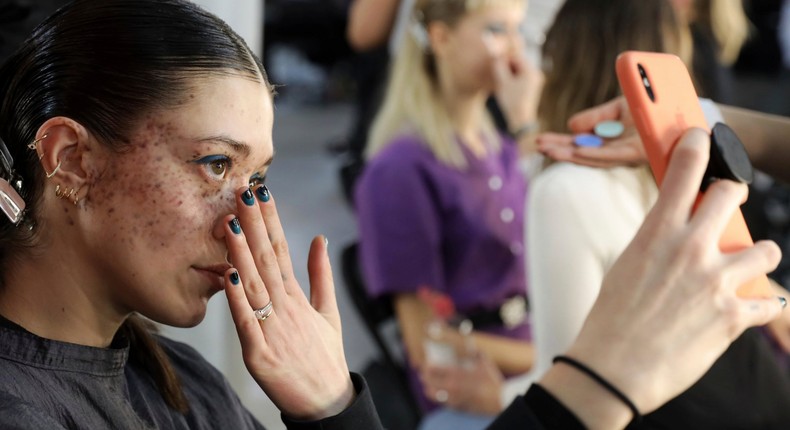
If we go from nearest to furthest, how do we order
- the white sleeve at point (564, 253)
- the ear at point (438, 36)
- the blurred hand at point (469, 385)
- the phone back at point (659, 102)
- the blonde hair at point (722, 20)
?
the phone back at point (659, 102) → the white sleeve at point (564, 253) → the blurred hand at point (469, 385) → the ear at point (438, 36) → the blonde hair at point (722, 20)

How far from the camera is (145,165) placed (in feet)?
2.68

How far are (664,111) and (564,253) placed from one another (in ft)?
2.13

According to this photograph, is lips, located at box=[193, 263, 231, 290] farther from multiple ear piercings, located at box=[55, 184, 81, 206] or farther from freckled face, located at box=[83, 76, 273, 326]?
multiple ear piercings, located at box=[55, 184, 81, 206]

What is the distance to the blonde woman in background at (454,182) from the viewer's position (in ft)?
6.16

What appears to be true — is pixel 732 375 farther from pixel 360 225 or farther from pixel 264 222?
pixel 360 225

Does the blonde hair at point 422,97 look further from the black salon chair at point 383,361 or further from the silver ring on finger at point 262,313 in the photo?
the silver ring on finger at point 262,313

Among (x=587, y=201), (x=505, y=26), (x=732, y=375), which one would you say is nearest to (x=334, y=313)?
(x=732, y=375)

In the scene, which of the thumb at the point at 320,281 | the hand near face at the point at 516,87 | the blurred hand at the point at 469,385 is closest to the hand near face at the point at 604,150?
the thumb at the point at 320,281

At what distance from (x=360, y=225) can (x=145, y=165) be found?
1131 millimetres

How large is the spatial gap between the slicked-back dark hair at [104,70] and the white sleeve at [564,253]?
0.71 m

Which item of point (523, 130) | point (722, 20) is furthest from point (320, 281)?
point (722, 20)

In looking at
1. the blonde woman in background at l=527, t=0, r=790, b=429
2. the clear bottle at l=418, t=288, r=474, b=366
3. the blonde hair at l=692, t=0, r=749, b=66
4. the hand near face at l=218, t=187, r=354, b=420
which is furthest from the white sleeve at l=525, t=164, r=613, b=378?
the blonde hair at l=692, t=0, r=749, b=66

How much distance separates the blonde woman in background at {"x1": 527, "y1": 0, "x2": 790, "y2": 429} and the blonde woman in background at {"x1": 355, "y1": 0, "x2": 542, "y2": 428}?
273 millimetres

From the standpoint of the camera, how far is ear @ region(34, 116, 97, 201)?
2.66ft
